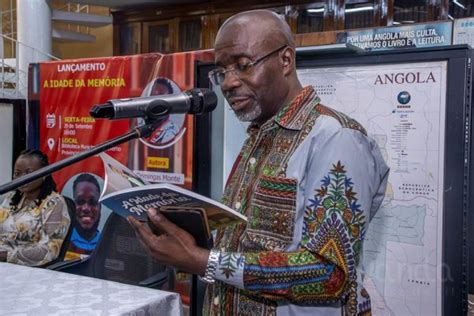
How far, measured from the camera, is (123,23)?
22.5 feet

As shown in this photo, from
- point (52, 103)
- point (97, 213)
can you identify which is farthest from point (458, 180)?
point (52, 103)

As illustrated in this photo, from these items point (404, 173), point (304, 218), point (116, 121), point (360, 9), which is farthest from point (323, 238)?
point (360, 9)

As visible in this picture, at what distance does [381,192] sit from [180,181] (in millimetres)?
1881

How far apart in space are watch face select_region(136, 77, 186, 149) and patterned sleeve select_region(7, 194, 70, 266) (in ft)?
1.98

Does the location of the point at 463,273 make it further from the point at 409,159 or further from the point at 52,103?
the point at 52,103

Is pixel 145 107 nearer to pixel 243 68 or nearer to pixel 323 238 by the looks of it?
pixel 243 68

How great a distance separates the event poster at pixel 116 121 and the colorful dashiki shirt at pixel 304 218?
5.44ft

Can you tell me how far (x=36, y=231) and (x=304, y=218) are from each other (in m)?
1.92

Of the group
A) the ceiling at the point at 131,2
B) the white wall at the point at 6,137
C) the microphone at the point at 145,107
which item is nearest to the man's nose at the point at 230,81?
the microphone at the point at 145,107

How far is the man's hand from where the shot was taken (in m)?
0.96

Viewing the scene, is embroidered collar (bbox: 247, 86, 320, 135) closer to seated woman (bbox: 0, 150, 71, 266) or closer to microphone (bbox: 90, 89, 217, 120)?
microphone (bbox: 90, 89, 217, 120)

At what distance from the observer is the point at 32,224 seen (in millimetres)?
2531

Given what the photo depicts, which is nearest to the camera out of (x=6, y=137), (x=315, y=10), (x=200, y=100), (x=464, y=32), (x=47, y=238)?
(x=200, y=100)

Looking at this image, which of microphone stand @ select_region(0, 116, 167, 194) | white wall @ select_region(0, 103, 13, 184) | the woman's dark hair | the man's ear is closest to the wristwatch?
microphone stand @ select_region(0, 116, 167, 194)
